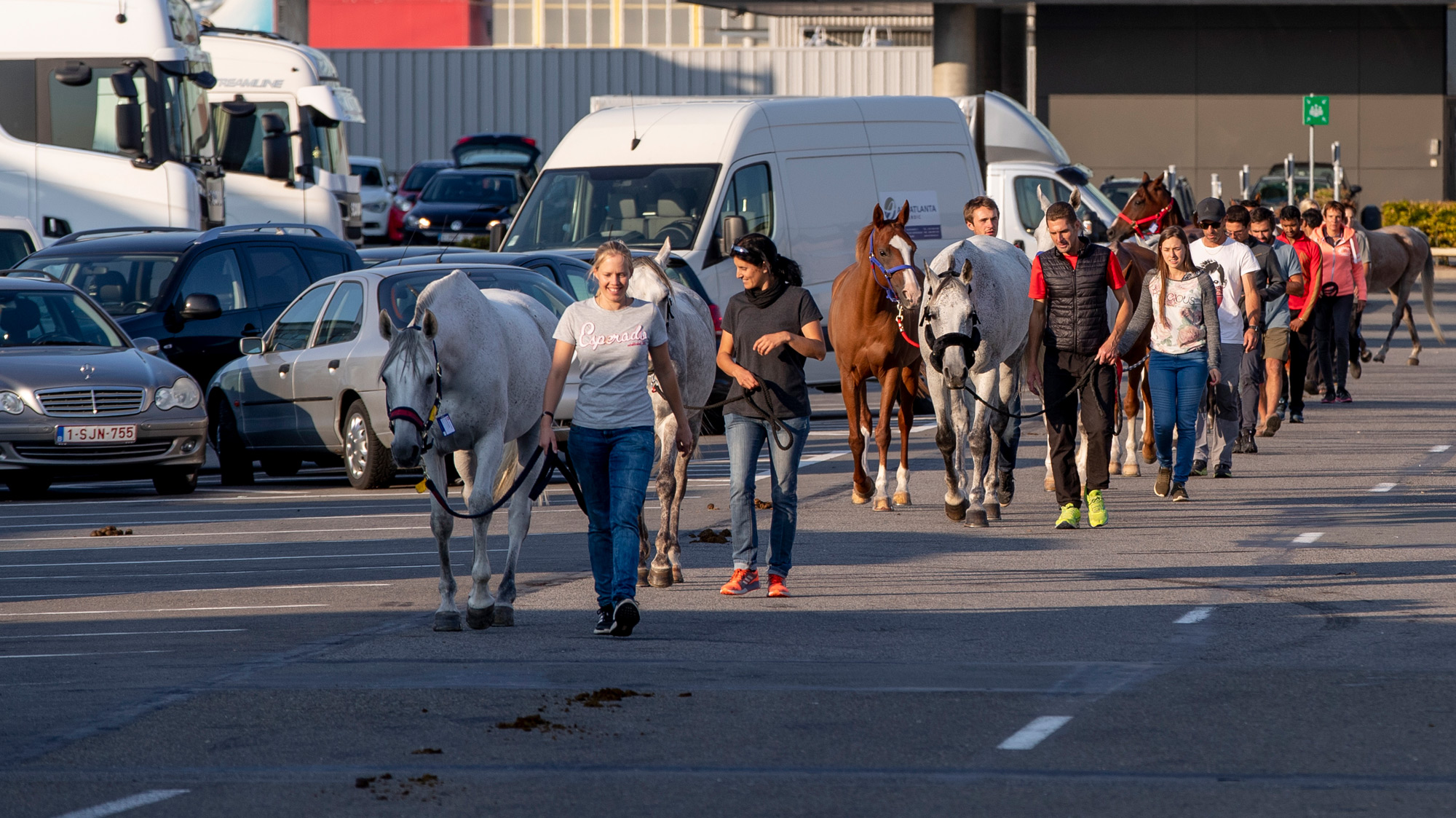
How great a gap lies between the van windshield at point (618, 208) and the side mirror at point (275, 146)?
9454 millimetres

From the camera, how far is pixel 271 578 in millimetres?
11977

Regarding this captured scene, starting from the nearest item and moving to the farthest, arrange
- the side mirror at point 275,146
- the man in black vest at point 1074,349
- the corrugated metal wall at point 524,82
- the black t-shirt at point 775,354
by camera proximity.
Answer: the black t-shirt at point 775,354
the man in black vest at point 1074,349
the side mirror at point 275,146
the corrugated metal wall at point 524,82

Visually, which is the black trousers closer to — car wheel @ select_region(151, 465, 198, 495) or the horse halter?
the horse halter

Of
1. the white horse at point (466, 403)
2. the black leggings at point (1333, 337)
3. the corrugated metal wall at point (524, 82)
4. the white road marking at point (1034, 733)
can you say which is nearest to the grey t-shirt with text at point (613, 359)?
the white horse at point (466, 403)

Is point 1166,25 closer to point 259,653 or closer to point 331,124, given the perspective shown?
point 331,124

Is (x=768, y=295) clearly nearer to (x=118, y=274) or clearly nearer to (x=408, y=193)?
(x=118, y=274)

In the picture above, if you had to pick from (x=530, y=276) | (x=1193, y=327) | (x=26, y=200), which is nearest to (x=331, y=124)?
(x=26, y=200)

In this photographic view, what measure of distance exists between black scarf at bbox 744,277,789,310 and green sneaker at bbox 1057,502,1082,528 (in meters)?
3.23

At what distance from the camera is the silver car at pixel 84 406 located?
16141 millimetres

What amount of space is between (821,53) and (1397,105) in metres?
15.2

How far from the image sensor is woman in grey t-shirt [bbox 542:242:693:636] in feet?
32.1

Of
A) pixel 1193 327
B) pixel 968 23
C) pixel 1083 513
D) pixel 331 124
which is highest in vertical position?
pixel 968 23

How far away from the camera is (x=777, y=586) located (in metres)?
10.9

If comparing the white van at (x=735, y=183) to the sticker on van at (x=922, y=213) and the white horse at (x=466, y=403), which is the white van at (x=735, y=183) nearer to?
the sticker on van at (x=922, y=213)
